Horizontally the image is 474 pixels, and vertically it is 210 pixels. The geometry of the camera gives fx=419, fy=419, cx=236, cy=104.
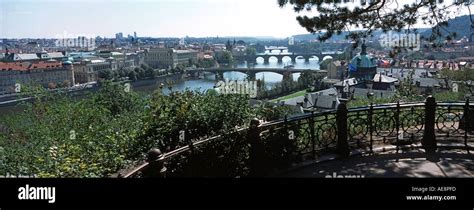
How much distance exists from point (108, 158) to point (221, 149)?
170cm

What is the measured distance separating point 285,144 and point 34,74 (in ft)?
175

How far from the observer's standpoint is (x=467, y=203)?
3572mm

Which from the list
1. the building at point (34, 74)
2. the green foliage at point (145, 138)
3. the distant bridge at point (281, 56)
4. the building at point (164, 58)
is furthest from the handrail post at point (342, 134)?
the distant bridge at point (281, 56)

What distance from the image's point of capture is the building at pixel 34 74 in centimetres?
4361

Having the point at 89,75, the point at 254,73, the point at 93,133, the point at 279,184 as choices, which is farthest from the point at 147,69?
the point at 279,184

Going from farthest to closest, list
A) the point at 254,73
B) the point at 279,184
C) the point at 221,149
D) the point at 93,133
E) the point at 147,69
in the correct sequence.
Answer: the point at 254,73 < the point at 147,69 < the point at 93,133 < the point at 221,149 < the point at 279,184

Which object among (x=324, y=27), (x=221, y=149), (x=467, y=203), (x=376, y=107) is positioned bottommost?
(x=467, y=203)

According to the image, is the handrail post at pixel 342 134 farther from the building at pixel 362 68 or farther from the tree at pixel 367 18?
the building at pixel 362 68

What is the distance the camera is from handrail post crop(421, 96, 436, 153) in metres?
5.38

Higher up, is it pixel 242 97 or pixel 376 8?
pixel 376 8

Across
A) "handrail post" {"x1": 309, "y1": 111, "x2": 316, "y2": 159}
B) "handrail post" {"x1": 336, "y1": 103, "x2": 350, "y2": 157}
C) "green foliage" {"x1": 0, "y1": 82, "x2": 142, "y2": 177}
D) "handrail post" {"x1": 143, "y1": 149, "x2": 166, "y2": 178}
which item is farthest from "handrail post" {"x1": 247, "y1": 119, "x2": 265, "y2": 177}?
"green foliage" {"x1": 0, "y1": 82, "x2": 142, "y2": 177}

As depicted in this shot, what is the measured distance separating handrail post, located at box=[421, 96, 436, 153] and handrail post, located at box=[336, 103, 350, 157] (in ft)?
3.57

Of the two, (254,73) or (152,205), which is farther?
(254,73)

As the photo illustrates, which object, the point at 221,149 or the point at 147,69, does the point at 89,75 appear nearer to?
the point at 147,69
